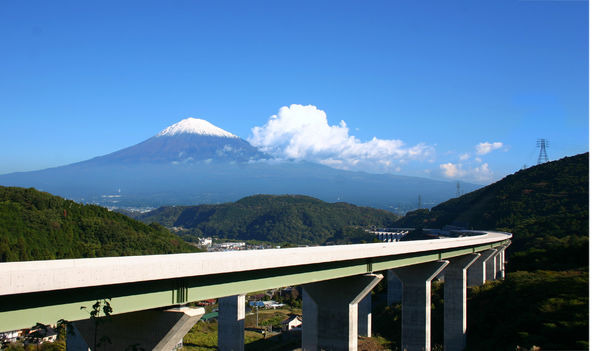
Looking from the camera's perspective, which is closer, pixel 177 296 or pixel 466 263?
pixel 177 296

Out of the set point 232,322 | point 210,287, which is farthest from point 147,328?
point 232,322

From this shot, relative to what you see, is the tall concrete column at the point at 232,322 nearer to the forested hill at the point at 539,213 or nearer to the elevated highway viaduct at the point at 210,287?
the elevated highway viaduct at the point at 210,287

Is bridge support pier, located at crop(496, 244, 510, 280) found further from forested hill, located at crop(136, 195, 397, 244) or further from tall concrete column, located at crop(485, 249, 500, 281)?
forested hill, located at crop(136, 195, 397, 244)

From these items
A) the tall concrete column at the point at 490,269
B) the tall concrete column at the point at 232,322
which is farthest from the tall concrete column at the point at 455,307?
the tall concrete column at the point at 490,269

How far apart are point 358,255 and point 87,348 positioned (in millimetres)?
9036

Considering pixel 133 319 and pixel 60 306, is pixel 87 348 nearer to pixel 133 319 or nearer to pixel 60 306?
pixel 133 319

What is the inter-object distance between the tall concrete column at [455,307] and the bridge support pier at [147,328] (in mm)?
23006

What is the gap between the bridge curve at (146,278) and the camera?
9.09 m

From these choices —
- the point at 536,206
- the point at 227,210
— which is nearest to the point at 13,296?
the point at 536,206

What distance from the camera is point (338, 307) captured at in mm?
19734

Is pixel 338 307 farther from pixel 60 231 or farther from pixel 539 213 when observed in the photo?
pixel 539 213

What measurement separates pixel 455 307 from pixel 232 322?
14264 millimetres

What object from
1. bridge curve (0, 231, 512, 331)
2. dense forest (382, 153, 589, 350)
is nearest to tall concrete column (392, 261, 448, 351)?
dense forest (382, 153, 589, 350)

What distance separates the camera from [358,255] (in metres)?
18.3
